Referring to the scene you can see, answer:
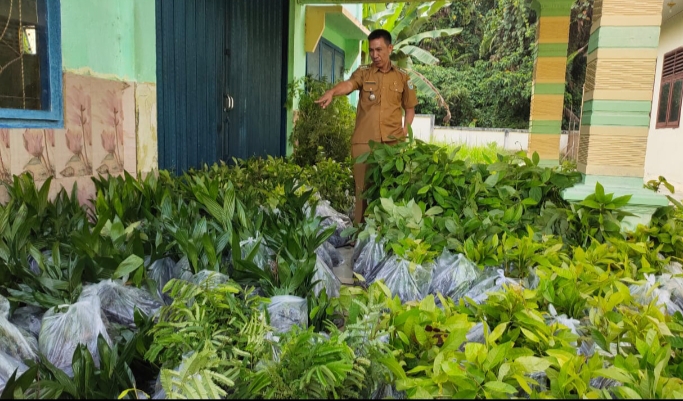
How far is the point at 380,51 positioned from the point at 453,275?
2.65 meters

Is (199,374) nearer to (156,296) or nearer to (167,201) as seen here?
(156,296)

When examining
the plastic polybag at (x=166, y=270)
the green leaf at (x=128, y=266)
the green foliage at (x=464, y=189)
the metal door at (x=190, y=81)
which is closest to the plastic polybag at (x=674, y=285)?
the green foliage at (x=464, y=189)

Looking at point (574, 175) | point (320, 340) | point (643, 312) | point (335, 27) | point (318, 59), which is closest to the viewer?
point (320, 340)

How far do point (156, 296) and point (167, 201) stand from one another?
A: 0.82 m

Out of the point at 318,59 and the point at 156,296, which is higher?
the point at 318,59

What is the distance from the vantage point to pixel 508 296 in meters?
1.53

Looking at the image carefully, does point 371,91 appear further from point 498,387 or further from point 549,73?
point 498,387

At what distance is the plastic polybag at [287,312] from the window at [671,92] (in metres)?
10.6

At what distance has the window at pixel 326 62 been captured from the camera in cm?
835

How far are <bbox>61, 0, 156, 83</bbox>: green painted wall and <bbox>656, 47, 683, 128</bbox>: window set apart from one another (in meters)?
10.1

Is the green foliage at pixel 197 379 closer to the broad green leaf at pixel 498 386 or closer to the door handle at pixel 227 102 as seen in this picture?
the broad green leaf at pixel 498 386

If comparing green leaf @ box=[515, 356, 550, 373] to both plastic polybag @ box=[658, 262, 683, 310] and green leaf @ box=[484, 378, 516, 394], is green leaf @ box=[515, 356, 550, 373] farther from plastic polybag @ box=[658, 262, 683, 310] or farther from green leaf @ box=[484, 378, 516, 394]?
plastic polybag @ box=[658, 262, 683, 310]

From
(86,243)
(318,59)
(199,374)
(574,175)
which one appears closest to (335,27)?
(318,59)

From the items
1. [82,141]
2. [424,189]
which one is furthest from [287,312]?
[82,141]
